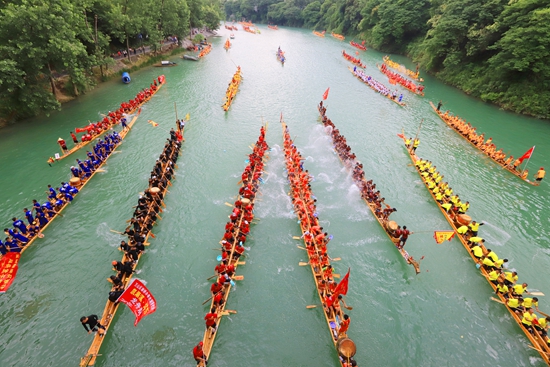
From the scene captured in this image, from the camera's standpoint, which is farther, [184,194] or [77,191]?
[184,194]

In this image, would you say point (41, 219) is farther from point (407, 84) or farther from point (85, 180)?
point (407, 84)

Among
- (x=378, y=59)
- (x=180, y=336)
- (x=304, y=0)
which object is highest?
(x=304, y=0)

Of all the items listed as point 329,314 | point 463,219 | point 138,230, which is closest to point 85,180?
point 138,230

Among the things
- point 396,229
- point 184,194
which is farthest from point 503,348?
point 184,194

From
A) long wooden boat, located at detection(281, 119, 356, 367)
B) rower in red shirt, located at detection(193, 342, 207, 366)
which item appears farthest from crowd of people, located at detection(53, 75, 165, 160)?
rower in red shirt, located at detection(193, 342, 207, 366)

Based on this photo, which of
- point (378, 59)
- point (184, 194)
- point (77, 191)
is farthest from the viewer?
point (378, 59)

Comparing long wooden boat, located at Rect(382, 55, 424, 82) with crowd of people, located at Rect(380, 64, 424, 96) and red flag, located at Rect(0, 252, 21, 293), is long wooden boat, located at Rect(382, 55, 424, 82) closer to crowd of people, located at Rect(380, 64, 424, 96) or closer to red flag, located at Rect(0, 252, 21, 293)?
crowd of people, located at Rect(380, 64, 424, 96)

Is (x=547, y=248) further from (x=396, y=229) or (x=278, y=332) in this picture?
(x=278, y=332)

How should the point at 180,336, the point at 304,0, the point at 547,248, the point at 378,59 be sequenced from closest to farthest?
the point at 180,336 → the point at 547,248 → the point at 378,59 → the point at 304,0
